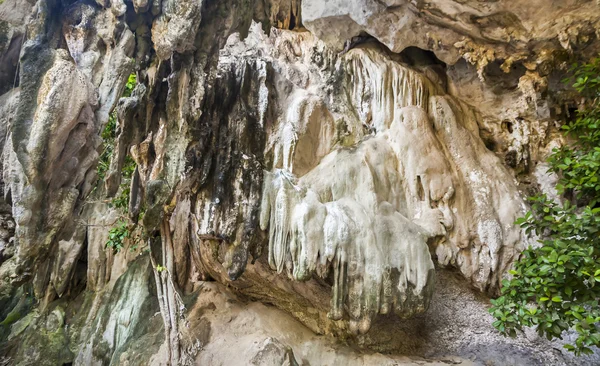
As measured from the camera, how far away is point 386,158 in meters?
4.92

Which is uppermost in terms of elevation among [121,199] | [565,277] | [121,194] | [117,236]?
[121,194]

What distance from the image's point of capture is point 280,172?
4.40 metres

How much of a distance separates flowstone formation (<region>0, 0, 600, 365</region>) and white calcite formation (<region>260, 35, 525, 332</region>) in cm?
2

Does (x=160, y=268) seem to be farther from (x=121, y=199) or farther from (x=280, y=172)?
(x=280, y=172)

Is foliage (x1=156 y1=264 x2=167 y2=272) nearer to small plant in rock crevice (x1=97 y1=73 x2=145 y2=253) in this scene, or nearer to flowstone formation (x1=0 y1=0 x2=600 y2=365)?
flowstone formation (x1=0 y1=0 x2=600 y2=365)

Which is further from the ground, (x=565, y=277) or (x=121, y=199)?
(x=121, y=199)

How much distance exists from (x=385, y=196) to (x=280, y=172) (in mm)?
1319

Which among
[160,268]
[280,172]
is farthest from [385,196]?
[160,268]

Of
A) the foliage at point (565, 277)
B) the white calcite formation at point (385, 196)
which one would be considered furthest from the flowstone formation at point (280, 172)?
the foliage at point (565, 277)

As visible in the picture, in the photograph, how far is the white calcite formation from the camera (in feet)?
13.0

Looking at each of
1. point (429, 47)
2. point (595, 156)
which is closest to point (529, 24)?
point (429, 47)

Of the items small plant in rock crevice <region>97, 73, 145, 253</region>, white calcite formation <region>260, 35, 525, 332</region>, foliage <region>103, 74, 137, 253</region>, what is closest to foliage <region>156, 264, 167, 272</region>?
small plant in rock crevice <region>97, 73, 145, 253</region>

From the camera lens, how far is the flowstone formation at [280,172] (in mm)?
3871

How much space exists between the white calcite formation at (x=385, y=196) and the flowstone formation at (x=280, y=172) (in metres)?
0.02
